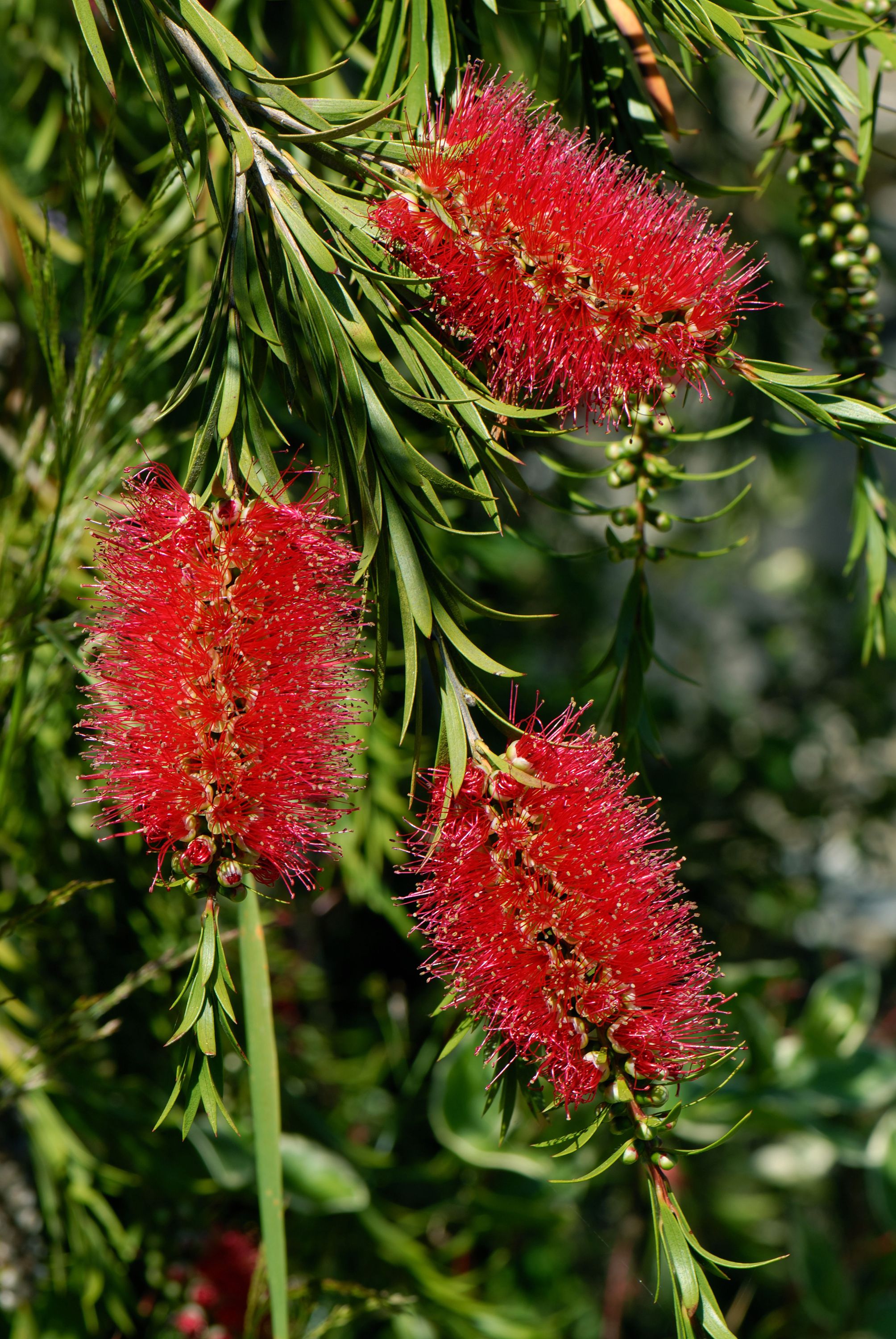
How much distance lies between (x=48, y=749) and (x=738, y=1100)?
37.3 inches

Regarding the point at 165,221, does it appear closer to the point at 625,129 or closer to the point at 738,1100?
the point at 625,129

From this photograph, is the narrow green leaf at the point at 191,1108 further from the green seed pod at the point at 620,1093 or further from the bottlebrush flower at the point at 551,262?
the bottlebrush flower at the point at 551,262

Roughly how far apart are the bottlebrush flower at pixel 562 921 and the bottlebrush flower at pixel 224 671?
0.08 meters

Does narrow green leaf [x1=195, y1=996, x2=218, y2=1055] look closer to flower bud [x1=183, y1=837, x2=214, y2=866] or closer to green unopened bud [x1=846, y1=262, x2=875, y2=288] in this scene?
flower bud [x1=183, y1=837, x2=214, y2=866]

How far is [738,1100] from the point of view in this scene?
129cm

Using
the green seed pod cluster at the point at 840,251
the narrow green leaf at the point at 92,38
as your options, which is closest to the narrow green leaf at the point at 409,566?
the narrow green leaf at the point at 92,38

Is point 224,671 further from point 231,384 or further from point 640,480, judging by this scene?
point 640,480

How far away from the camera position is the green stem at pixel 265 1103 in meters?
0.56

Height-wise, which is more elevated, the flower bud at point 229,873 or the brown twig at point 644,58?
the brown twig at point 644,58

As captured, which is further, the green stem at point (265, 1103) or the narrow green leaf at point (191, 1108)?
the green stem at point (265, 1103)

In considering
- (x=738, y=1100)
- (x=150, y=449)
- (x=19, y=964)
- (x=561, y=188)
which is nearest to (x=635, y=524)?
(x=561, y=188)

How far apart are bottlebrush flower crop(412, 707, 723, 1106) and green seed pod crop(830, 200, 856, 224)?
1.39 ft

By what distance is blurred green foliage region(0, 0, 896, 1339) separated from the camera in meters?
0.82

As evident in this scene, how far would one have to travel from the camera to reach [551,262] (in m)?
0.50
